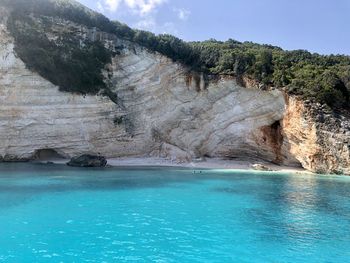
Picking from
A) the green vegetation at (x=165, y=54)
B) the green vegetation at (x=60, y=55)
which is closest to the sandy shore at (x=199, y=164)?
the green vegetation at (x=165, y=54)

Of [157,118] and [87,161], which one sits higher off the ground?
[157,118]

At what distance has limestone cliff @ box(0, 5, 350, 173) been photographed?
119 ft

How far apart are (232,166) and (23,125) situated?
64.6 feet

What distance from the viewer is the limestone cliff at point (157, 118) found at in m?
36.3

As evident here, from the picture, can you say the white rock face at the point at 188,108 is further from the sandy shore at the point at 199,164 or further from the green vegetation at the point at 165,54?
the green vegetation at the point at 165,54

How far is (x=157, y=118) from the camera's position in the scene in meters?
42.6

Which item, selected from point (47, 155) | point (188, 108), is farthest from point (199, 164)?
point (47, 155)

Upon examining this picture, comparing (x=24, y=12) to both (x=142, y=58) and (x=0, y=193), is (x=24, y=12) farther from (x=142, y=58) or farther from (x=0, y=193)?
(x=0, y=193)

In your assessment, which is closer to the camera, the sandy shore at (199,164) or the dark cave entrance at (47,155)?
the sandy shore at (199,164)

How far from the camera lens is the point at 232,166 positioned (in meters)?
40.4

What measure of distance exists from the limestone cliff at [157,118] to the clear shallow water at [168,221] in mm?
10333

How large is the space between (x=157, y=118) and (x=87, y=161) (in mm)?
9547

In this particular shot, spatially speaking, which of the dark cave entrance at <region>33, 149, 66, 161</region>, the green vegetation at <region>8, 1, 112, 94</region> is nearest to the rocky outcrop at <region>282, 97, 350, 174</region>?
the green vegetation at <region>8, 1, 112, 94</region>

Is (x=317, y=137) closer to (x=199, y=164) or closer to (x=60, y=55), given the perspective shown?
(x=199, y=164)
